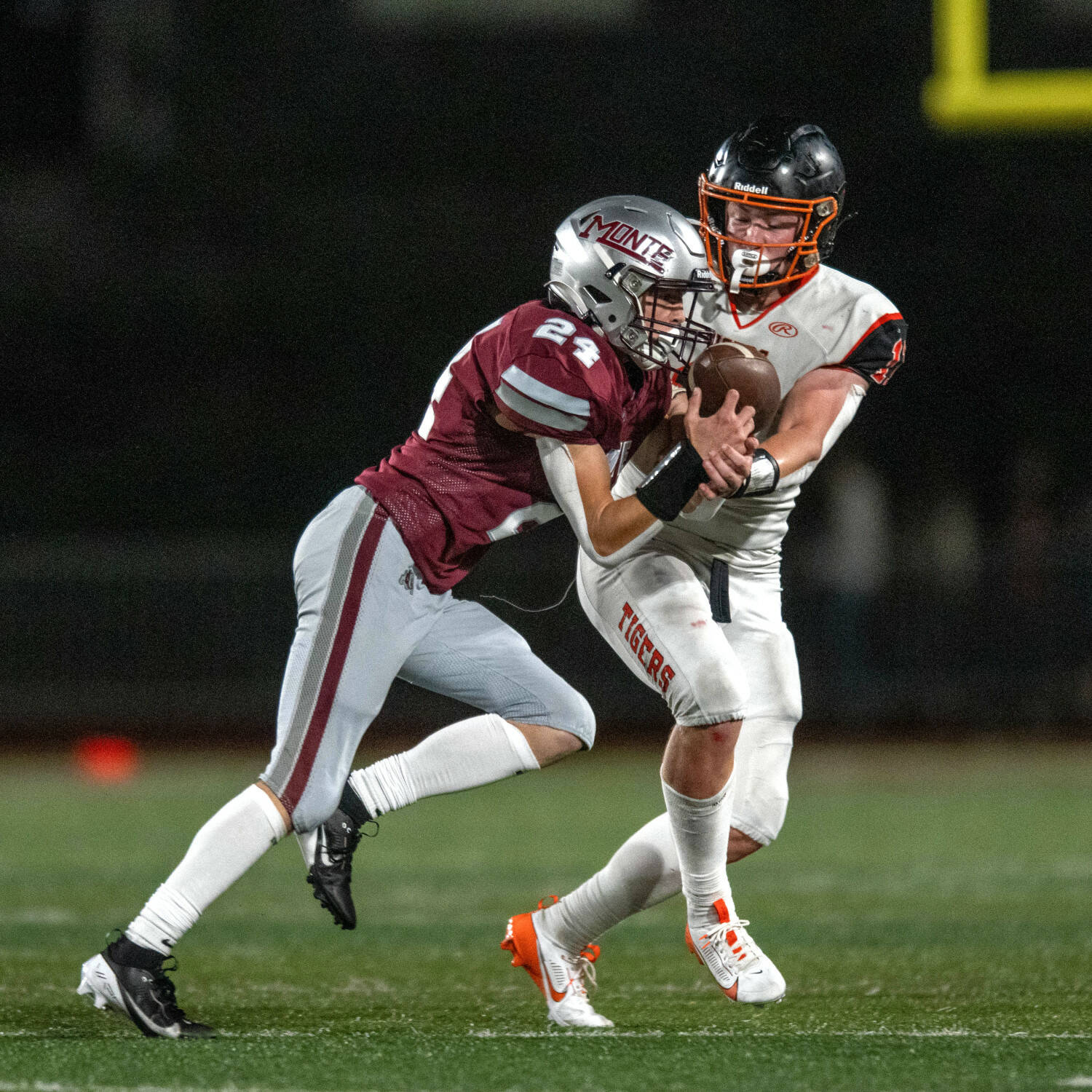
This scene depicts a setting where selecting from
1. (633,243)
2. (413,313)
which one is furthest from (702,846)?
(413,313)

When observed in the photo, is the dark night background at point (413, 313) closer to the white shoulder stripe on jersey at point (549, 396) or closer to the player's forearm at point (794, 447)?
the player's forearm at point (794, 447)

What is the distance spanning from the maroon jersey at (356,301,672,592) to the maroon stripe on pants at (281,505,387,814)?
111 mm

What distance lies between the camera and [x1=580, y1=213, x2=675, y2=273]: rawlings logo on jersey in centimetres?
343

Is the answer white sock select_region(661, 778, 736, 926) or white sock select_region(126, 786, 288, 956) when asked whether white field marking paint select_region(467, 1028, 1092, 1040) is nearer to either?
white sock select_region(661, 778, 736, 926)

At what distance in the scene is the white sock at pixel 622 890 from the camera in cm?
373

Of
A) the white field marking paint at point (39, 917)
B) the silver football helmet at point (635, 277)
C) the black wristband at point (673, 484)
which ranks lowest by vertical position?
the white field marking paint at point (39, 917)

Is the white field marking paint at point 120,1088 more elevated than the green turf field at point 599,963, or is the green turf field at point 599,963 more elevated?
the white field marking paint at point 120,1088

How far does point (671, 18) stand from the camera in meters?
14.6

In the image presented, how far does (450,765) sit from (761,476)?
900 millimetres

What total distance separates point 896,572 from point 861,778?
7.92ft

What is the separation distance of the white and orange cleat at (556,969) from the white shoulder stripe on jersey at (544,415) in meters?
1.07

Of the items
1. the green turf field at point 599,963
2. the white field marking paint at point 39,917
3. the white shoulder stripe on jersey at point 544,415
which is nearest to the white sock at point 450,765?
the green turf field at point 599,963

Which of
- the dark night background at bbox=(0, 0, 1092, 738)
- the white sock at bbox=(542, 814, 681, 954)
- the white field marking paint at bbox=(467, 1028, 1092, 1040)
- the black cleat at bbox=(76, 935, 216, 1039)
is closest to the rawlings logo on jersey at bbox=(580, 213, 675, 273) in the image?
the white sock at bbox=(542, 814, 681, 954)

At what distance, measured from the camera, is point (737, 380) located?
3406 millimetres
